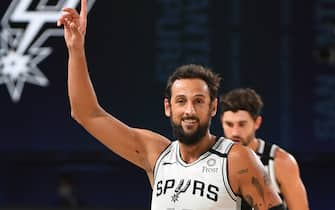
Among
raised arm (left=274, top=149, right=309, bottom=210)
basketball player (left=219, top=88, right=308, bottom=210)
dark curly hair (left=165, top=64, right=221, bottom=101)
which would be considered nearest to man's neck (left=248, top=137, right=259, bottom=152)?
basketball player (left=219, top=88, right=308, bottom=210)

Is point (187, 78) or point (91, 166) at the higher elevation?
point (187, 78)

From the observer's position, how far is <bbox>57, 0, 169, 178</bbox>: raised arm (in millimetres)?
3734

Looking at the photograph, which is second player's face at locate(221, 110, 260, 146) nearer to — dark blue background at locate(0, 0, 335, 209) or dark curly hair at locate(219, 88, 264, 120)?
dark curly hair at locate(219, 88, 264, 120)

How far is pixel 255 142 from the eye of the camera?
16.9 feet

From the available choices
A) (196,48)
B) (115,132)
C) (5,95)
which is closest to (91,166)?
(5,95)

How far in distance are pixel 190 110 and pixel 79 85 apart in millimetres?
459

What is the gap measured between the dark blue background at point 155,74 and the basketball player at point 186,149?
4.27m

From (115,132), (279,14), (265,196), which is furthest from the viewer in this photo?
(279,14)

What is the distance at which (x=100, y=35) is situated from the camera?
8.31m

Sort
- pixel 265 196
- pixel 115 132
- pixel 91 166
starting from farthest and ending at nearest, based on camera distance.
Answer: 1. pixel 91 166
2. pixel 115 132
3. pixel 265 196

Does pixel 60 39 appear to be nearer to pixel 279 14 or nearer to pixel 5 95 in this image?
pixel 5 95

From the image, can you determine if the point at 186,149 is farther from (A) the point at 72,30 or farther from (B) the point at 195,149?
(A) the point at 72,30

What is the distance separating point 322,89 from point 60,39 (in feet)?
7.42

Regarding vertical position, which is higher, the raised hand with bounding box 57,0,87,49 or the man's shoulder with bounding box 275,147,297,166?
the raised hand with bounding box 57,0,87,49
